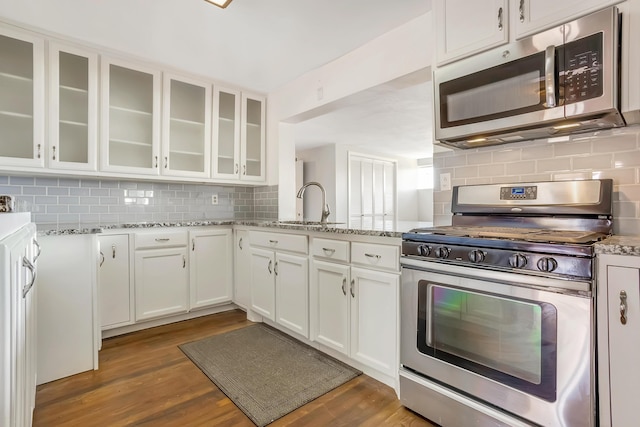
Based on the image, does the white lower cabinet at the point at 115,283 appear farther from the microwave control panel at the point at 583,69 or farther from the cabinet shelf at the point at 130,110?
the microwave control panel at the point at 583,69

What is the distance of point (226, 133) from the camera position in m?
3.30

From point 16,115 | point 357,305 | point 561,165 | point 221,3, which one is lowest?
point 357,305

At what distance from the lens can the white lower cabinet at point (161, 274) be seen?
269cm

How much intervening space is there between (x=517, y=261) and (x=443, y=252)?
0.95 ft

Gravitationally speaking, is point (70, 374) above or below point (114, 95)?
below

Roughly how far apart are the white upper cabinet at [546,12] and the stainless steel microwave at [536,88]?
28mm

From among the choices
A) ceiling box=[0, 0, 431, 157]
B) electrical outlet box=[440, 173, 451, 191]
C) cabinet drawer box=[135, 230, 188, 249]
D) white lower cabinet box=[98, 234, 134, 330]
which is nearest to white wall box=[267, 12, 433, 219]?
ceiling box=[0, 0, 431, 157]

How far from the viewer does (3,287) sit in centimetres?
79

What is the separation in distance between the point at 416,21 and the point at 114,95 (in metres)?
2.36

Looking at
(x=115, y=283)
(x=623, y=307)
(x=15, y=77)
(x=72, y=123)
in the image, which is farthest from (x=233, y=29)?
(x=623, y=307)

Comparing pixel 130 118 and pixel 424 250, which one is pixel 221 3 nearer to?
pixel 130 118

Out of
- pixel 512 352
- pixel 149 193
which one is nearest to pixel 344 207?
pixel 149 193

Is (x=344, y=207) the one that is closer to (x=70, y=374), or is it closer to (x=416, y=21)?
(x=416, y=21)

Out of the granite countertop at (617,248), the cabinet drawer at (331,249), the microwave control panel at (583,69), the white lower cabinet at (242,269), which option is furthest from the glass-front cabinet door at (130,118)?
the granite countertop at (617,248)
